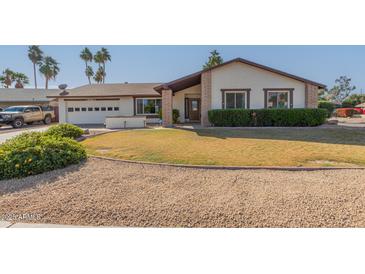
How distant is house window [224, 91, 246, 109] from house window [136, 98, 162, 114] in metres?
7.31

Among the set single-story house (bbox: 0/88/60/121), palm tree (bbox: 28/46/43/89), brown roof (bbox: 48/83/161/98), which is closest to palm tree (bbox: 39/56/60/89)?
palm tree (bbox: 28/46/43/89)

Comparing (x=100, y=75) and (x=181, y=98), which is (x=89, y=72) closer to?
(x=100, y=75)

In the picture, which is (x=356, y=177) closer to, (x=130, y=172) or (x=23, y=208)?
(x=130, y=172)

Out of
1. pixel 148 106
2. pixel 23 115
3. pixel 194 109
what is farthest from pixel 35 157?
pixel 23 115

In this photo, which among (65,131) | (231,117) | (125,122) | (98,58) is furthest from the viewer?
(98,58)

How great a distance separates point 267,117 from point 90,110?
15.8 m

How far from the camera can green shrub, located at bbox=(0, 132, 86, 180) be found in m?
5.52

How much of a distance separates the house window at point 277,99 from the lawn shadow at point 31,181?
48.2ft

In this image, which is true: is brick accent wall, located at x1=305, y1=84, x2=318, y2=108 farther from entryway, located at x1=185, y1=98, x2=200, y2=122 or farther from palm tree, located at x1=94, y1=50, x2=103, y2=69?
palm tree, located at x1=94, y1=50, x2=103, y2=69

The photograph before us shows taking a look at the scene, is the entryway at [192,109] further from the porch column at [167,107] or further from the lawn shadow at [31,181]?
the lawn shadow at [31,181]

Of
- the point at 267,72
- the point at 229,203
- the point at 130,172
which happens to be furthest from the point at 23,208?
the point at 267,72

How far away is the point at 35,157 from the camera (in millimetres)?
5801

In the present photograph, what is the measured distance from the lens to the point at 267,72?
16609mm

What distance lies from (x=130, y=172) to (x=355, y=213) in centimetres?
457
